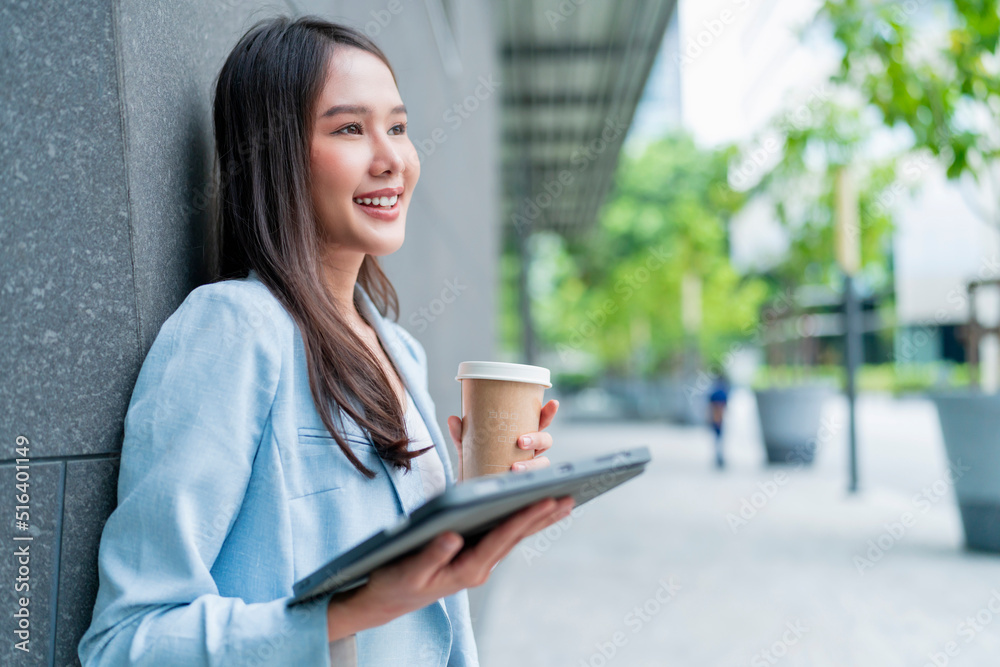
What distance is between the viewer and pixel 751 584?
5391 millimetres

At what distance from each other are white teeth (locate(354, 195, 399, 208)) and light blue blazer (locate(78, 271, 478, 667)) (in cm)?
26

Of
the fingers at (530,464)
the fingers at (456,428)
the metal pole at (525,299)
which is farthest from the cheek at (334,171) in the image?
the metal pole at (525,299)

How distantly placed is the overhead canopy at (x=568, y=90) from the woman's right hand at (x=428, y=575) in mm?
8360

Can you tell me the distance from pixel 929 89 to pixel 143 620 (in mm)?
6489

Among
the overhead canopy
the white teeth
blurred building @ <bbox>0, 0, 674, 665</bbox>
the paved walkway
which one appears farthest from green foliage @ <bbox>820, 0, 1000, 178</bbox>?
blurred building @ <bbox>0, 0, 674, 665</bbox>

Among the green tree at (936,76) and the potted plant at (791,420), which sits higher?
the green tree at (936,76)

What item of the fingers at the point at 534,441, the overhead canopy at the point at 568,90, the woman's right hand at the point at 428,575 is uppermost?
the overhead canopy at the point at 568,90

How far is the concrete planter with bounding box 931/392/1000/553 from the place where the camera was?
17.8 ft

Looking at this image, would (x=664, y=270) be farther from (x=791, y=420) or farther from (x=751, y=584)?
(x=751, y=584)

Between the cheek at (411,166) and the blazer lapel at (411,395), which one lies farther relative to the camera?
the cheek at (411,166)

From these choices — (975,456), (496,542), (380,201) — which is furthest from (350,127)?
(975,456)

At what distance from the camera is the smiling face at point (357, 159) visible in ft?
4.74

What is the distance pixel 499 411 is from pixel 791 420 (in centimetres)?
1032

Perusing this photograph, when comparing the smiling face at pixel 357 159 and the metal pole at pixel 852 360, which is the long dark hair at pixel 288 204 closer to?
the smiling face at pixel 357 159
